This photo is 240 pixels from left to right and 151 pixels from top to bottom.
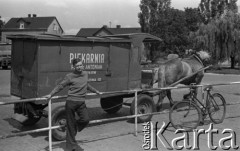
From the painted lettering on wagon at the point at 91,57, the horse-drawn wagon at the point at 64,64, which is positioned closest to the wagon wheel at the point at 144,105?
the horse-drawn wagon at the point at 64,64

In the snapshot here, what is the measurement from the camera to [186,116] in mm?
8117

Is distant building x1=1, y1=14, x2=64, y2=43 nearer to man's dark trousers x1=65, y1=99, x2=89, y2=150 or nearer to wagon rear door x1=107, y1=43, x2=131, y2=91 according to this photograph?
wagon rear door x1=107, y1=43, x2=131, y2=91

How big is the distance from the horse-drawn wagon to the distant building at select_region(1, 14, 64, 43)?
86.6 metres

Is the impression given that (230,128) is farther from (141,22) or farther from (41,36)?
(141,22)

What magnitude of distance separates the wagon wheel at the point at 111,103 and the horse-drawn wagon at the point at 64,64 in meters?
0.30

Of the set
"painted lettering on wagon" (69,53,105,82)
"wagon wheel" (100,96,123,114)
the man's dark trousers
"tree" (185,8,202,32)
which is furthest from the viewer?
"tree" (185,8,202,32)

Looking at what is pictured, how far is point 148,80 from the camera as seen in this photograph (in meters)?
10.5

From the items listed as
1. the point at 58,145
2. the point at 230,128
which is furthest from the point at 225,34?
the point at 58,145

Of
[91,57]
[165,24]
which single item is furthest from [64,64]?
[165,24]

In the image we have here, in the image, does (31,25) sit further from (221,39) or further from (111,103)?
(111,103)

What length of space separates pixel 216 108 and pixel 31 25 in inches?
3628

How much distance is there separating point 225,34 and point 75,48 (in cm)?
3390

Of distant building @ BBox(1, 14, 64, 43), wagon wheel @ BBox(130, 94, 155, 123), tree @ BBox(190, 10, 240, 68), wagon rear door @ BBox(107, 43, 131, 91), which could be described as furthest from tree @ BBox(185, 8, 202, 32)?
wagon rear door @ BBox(107, 43, 131, 91)

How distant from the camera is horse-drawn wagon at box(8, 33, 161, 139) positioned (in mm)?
7461
